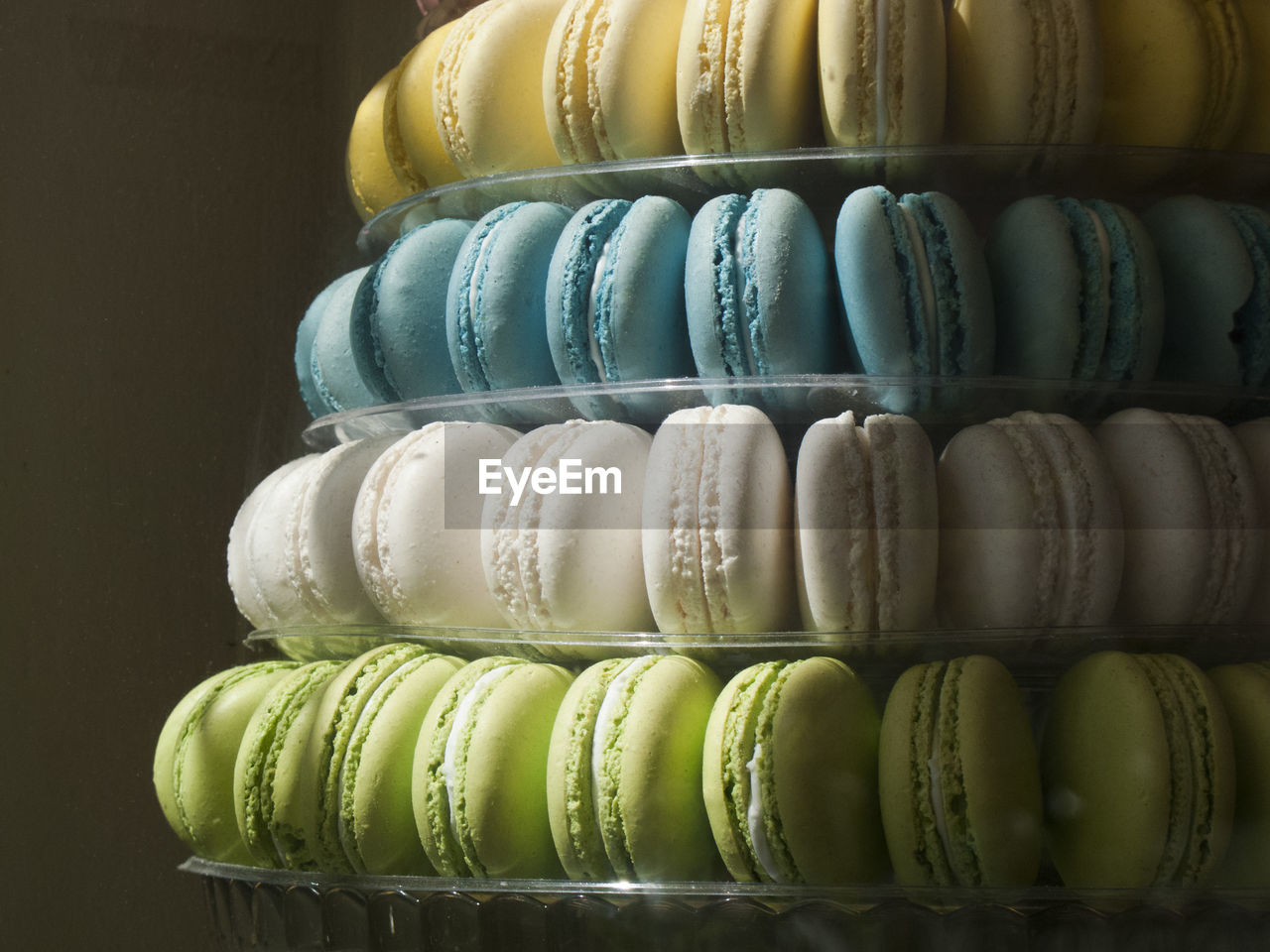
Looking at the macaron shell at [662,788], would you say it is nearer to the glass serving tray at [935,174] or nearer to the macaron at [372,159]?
the glass serving tray at [935,174]

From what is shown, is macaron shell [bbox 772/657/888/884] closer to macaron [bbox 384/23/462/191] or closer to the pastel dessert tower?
the pastel dessert tower

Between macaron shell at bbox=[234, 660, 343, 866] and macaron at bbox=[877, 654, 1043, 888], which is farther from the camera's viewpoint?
macaron shell at bbox=[234, 660, 343, 866]

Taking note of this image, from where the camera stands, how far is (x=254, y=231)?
847 millimetres

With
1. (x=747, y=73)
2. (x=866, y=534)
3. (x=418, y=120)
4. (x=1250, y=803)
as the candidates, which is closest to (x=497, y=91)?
(x=418, y=120)

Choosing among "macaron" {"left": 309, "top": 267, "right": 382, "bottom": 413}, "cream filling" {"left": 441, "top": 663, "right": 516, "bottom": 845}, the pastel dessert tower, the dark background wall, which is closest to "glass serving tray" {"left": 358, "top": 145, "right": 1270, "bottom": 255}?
the pastel dessert tower

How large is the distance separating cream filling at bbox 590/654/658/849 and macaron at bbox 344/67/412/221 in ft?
1.51

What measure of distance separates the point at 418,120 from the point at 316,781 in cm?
49

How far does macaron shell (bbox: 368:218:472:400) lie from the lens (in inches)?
27.8

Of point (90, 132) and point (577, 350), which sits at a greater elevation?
point (90, 132)

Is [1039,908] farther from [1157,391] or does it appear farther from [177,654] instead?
[177,654]

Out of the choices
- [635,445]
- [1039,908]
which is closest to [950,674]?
[1039,908]

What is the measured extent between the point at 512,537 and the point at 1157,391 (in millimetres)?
398

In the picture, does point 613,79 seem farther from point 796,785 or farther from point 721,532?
point 796,785

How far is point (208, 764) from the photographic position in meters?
0.67
